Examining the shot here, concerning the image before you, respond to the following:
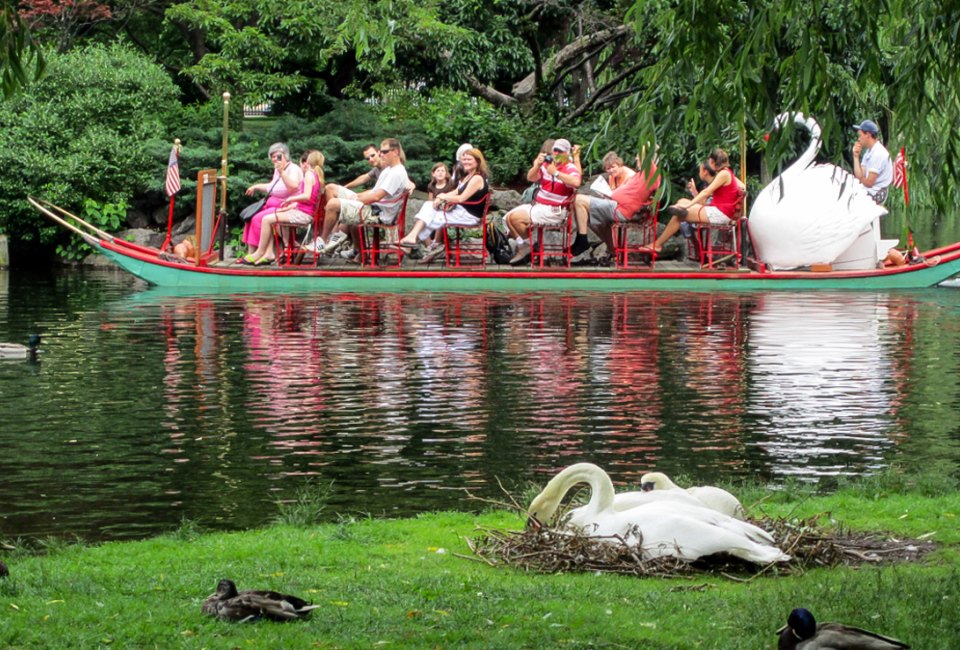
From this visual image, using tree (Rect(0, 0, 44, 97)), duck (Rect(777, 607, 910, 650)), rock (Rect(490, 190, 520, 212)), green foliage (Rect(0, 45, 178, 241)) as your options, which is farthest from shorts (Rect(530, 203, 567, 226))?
duck (Rect(777, 607, 910, 650))

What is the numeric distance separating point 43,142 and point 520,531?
26.9m

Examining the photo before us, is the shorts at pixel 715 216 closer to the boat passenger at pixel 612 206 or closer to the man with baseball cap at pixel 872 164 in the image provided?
the boat passenger at pixel 612 206

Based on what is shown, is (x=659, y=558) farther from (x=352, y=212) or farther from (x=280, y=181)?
(x=280, y=181)

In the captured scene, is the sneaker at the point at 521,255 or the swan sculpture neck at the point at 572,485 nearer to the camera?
the swan sculpture neck at the point at 572,485

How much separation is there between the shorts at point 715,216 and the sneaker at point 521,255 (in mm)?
3207

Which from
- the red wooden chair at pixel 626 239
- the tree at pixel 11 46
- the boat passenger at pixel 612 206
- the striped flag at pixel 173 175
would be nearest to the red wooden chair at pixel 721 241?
the red wooden chair at pixel 626 239

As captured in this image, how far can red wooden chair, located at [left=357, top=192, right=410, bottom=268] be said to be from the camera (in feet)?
87.4

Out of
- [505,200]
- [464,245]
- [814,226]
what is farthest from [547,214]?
[505,200]

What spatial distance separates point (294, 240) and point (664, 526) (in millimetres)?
19962

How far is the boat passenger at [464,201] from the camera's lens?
85.0ft

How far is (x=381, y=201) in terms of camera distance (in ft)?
87.0

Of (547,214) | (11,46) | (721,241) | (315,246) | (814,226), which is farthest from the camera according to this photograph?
(721,241)

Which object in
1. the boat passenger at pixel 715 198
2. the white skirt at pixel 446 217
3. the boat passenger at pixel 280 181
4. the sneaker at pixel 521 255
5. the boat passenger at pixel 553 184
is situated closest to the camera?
the boat passenger at pixel 553 184

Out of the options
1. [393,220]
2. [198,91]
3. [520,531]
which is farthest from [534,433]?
[198,91]
